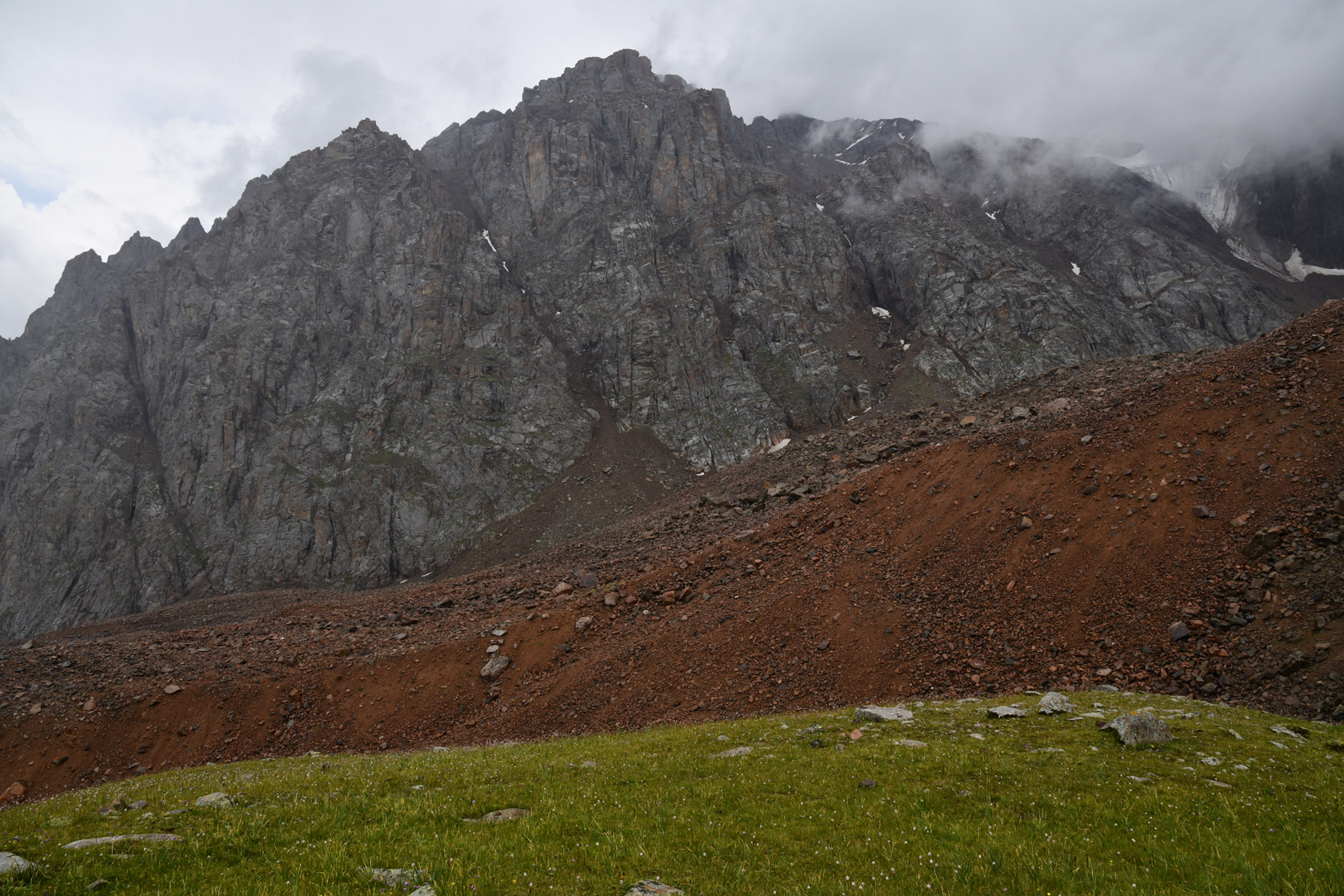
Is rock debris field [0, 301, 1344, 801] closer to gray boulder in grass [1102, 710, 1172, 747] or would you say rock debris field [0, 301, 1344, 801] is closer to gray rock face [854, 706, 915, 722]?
gray rock face [854, 706, 915, 722]

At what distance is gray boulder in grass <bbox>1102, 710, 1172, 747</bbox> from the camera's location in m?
13.3

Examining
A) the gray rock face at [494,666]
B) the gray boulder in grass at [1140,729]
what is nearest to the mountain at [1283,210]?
the gray boulder in grass at [1140,729]

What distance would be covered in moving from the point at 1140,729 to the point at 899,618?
12.1m

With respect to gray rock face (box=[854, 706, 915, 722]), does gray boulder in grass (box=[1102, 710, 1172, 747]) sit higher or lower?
higher

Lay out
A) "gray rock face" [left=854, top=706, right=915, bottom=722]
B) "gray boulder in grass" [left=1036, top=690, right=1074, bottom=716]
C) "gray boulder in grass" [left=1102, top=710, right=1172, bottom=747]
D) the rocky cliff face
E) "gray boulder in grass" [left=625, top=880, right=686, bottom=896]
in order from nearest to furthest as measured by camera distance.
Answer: "gray boulder in grass" [left=625, top=880, right=686, bottom=896] < "gray boulder in grass" [left=1102, top=710, right=1172, bottom=747] < "gray boulder in grass" [left=1036, top=690, right=1074, bottom=716] < "gray rock face" [left=854, top=706, right=915, bottom=722] < the rocky cliff face

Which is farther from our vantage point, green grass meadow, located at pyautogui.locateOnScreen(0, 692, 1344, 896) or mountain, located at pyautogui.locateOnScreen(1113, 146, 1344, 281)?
mountain, located at pyautogui.locateOnScreen(1113, 146, 1344, 281)

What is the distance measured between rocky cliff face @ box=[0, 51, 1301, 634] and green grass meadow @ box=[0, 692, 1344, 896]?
89286 mm

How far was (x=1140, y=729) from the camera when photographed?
13.5m

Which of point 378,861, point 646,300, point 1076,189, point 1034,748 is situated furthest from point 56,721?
point 1076,189

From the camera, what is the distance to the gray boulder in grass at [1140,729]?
13.3 metres

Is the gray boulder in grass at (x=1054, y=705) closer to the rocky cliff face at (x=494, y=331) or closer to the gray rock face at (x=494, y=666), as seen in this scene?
the gray rock face at (x=494, y=666)

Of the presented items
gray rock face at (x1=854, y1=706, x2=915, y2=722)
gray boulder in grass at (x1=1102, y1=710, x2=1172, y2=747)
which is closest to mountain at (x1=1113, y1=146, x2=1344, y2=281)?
gray boulder in grass at (x1=1102, y1=710, x2=1172, y2=747)

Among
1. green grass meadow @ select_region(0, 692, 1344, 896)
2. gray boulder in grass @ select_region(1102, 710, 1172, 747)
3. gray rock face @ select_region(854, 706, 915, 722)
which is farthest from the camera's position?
gray rock face @ select_region(854, 706, 915, 722)

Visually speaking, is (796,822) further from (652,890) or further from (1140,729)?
(1140,729)
